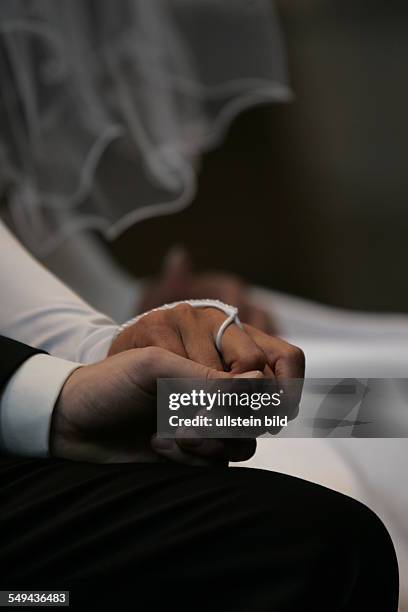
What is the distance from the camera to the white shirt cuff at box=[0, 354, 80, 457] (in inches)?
16.3

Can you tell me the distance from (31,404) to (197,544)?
12 centimetres

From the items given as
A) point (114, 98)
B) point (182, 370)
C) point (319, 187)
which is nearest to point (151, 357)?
point (182, 370)

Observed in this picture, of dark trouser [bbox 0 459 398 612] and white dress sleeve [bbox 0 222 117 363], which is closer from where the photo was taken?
dark trouser [bbox 0 459 398 612]

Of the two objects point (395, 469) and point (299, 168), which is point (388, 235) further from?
point (395, 469)

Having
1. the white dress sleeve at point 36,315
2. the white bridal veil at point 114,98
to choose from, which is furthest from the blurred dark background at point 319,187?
the white dress sleeve at point 36,315

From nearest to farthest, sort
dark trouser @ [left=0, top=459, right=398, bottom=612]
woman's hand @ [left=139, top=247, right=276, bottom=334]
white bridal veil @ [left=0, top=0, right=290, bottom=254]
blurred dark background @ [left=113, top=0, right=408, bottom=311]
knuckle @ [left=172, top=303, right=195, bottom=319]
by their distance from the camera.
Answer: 1. dark trouser @ [left=0, top=459, right=398, bottom=612]
2. knuckle @ [left=172, top=303, right=195, bottom=319]
3. white bridal veil @ [left=0, top=0, right=290, bottom=254]
4. woman's hand @ [left=139, top=247, right=276, bottom=334]
5. blurred dark background @ [left=113, top=0, right=408, bottom=311]

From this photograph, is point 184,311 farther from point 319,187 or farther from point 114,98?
point 319,187

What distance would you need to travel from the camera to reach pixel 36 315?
1.84 feet

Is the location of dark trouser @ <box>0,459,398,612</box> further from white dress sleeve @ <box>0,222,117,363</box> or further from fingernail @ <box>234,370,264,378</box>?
white dress sleeve @ <box>0,222,117,363</box>

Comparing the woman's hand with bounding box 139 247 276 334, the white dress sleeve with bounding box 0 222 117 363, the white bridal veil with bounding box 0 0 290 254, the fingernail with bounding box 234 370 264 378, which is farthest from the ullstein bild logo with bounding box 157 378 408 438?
the woman's hand with bounding box 139 247 276 334

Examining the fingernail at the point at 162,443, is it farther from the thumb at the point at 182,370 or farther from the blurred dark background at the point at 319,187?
the blurred dark background at the point at 319,187

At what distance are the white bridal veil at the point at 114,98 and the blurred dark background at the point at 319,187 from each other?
32.5 inches

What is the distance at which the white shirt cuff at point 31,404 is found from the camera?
41 cm

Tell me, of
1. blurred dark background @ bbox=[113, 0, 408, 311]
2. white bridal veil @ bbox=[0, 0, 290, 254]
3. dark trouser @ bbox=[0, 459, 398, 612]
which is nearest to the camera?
dark trouser @ bbox=[0, 459, 398, 612]
